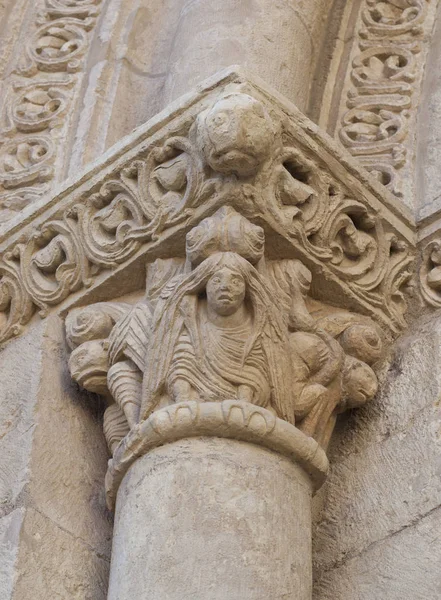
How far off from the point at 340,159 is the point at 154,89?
74 centimetres

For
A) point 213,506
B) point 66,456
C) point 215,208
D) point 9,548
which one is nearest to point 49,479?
point 66,456

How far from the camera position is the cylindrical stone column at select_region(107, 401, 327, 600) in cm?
241

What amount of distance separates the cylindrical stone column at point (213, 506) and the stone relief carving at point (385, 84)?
0.90 metres

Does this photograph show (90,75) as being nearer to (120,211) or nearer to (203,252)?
(120,211)

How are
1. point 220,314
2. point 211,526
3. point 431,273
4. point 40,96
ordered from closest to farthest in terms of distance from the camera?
point 211,526
point 220,314
point 431,273
point 40,96

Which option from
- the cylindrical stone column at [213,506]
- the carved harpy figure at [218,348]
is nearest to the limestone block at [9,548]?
the cylindrical stone column at [213,506]

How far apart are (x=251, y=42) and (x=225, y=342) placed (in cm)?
101

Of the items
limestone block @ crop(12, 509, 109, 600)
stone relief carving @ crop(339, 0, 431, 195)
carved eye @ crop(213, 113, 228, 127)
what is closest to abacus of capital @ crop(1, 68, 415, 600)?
carved eye @ crop(213, 113, 228, 127)

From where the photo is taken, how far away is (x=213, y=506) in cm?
248

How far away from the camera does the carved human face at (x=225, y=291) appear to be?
2.70 m

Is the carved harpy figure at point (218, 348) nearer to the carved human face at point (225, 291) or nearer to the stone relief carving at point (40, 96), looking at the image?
the carved human face at point (225, 291)

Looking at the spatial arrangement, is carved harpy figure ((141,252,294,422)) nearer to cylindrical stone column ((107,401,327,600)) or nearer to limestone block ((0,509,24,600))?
cylindrical stone column ((107,401,327,600))

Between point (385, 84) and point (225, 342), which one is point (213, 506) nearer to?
point (225, 342)

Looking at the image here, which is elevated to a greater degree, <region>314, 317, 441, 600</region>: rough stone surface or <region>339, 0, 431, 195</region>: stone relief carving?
<region>339, 0, 431, 195</region>: stone relief carving
